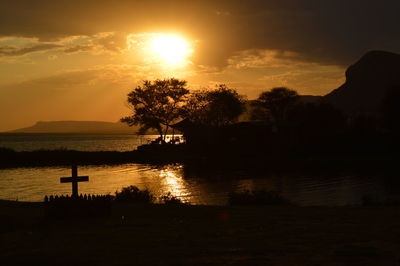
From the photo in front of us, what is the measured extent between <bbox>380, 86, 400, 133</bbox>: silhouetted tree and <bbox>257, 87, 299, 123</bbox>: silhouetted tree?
39.3 m

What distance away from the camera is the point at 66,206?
47.0ft

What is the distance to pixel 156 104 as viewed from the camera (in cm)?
10119

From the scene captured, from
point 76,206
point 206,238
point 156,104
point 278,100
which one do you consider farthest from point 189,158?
point 206,238

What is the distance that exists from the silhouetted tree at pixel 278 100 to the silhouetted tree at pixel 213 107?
21.4 metres

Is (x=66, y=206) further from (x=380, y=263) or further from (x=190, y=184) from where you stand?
(x=190, y=184)

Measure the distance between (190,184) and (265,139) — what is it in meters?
39.9

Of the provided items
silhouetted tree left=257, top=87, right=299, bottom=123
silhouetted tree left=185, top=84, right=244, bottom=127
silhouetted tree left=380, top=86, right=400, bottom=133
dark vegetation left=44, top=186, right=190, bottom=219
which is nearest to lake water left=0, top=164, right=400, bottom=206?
dark vegetation left=44, top=186, right=190, bottom=219

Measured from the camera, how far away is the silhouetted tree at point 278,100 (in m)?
124

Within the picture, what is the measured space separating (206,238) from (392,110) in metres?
80.7

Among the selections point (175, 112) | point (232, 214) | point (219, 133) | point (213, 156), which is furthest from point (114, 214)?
point (175, 112)

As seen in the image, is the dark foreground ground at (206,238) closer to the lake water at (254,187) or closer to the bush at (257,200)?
the bush at (257,200)

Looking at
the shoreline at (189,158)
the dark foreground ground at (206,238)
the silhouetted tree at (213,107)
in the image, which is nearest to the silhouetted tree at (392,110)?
the shoreline at (189,158)

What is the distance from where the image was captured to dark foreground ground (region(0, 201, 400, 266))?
8859mm

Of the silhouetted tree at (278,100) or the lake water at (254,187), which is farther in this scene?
the silhouetted tree at (278,100)
